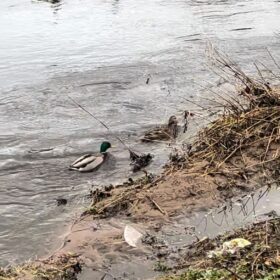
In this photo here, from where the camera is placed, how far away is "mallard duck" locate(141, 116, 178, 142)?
27.3ft

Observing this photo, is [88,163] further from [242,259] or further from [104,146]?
[242,259]

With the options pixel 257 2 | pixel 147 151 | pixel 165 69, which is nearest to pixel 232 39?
pixel 165 69

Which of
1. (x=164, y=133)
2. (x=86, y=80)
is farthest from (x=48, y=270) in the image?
(x=86, y=80)

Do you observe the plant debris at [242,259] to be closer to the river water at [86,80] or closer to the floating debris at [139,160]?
the river water at [86,80]

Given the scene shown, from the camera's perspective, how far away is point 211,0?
66.1 ft

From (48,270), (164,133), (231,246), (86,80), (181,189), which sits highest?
(231,246)

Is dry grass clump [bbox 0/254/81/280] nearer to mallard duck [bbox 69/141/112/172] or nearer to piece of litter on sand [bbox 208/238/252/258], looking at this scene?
piece of litter on sand [bbox 208/238/252/258]

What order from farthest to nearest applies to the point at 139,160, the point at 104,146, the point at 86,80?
the point at 86,80 < the point at 104,146 < the point at 139,160

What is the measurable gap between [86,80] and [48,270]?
278 inches

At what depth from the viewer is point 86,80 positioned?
38.1 feet

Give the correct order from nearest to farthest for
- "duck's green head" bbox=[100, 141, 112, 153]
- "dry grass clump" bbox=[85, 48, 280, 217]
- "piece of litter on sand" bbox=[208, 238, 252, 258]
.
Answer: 1. "piece of litter on sand" bbox=[208, 238, 252, 258]
2. "dry grass clump" bbox=[85, 48, 280, 217]
3. "duck's green head" bbox=[100, 141, 112, 153]

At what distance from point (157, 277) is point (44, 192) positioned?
274 centimetres

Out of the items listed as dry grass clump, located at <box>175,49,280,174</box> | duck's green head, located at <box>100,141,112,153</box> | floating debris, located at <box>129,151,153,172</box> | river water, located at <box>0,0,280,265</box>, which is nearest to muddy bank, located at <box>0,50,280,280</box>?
dry grass clump, located at <box>175,49,280,174</box>

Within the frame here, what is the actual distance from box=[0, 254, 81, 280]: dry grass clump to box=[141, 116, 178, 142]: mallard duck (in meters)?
3.39
